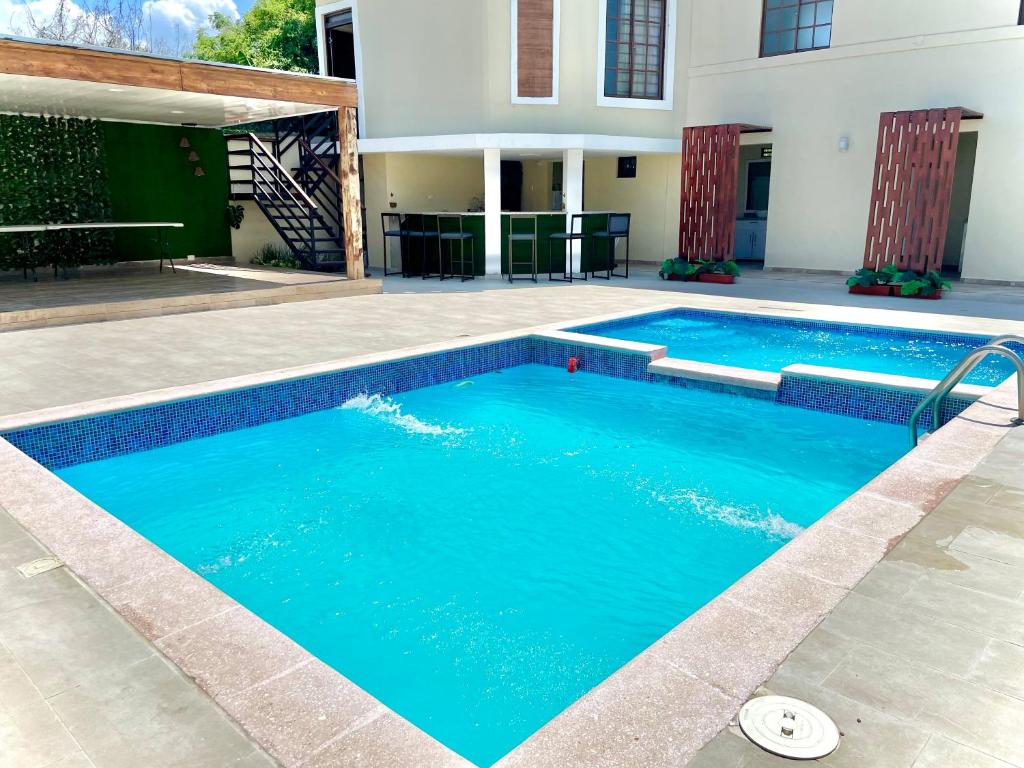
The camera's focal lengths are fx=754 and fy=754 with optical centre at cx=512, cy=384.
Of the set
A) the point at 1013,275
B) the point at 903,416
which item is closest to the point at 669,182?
the point at 1013,275

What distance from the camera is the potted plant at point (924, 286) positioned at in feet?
35.4

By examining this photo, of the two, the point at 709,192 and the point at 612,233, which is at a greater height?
the point at 709,192

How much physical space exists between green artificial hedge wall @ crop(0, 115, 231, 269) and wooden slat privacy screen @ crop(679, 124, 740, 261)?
8.73 meters

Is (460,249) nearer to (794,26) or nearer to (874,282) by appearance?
(874,282)

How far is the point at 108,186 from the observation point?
42.5 ft

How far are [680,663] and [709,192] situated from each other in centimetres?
1240

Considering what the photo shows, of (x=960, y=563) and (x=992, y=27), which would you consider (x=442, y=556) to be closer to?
(x=960, y=563)

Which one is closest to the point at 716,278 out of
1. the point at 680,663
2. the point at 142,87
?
the point at 142,87

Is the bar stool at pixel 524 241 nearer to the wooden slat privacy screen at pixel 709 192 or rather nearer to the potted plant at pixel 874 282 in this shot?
the wooden slat privacy screen at pixel 709 192

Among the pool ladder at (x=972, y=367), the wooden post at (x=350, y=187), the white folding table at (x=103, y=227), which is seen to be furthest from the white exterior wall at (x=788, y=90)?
the pool ladder at (x=972, y=367)

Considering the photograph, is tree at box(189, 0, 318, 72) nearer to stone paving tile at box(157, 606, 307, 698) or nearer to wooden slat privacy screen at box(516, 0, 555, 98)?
wooden slat privacy screen at box(516, 0, 555, 98)

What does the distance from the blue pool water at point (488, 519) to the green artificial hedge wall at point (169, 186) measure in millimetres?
9301

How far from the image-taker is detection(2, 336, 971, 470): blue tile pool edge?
4910 millimetres

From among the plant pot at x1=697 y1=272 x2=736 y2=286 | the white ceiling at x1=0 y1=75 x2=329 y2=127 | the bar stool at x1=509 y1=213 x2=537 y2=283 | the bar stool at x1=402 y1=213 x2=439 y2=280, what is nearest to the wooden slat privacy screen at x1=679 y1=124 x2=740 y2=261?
the plant pot at x1=697 y1=272 x2=736 y2=286
